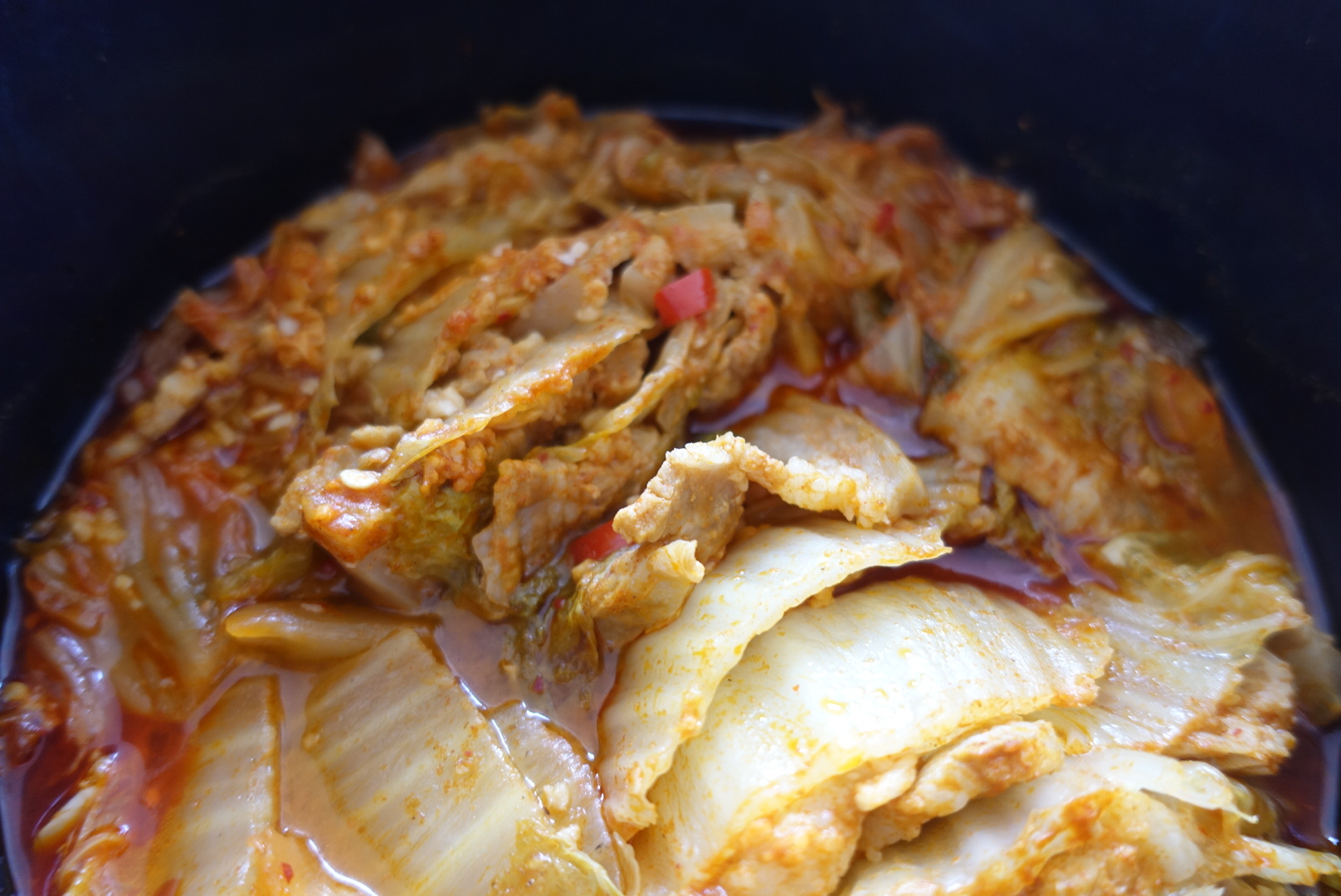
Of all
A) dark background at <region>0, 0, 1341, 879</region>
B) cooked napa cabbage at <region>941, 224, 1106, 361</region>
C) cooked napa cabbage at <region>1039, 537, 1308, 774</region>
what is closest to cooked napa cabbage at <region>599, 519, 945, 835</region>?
cooked napa cabbage at <region>1039, 537, 1308, 774</region>

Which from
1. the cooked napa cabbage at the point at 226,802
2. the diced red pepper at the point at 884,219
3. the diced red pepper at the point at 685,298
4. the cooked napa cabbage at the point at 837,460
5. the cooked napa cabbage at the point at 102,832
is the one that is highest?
the diced red pepper at the point at 884,219

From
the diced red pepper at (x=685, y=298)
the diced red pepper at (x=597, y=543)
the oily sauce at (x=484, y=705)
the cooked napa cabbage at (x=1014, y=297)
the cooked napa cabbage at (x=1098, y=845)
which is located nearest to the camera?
the cooked napa cabbage at (x=1098, y=845)

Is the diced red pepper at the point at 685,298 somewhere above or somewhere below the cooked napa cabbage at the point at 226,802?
above

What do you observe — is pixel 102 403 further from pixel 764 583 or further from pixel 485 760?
pixel 764 583

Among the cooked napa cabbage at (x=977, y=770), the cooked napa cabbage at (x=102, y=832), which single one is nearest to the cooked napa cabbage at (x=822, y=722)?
the cooked napa cabbage at (x=977, y=770)

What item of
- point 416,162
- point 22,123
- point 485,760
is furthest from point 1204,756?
point 22,123

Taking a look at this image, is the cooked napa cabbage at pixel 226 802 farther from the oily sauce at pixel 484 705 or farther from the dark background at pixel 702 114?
the dark background at pixel 702 114
